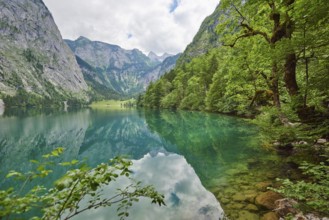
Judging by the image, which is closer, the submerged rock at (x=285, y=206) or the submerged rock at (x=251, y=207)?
the submerged rock at (x=285, y=206)

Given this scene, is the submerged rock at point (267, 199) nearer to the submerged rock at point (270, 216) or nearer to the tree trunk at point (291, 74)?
the submerged rock at point (270, 216)

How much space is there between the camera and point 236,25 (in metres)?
12.0

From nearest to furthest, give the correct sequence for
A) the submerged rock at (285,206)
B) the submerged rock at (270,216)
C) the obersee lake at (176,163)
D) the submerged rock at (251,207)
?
1. the submerged rock at (270,216)
2. the submerged rock at (285,206)
3. the submerged rock at (251,207)
4. the obersee lake at (176,163)

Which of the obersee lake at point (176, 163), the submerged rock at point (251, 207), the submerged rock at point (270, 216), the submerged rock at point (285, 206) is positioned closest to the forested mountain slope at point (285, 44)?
the submerged rock at point (285, 206)

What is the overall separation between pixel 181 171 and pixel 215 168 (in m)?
2.78

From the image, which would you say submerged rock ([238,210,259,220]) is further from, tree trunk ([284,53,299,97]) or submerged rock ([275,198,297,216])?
tree trunk ([284,53,299,97])

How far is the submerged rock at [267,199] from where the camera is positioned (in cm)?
972

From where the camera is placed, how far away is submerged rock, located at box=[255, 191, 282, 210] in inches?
383

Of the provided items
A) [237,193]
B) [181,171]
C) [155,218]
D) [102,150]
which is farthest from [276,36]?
[102,150]

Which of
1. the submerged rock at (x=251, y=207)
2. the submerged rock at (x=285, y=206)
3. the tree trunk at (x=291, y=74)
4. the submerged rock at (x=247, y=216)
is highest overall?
the tree trunk at (x=291, y=74)

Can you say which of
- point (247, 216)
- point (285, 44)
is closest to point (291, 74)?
point (285, 44)

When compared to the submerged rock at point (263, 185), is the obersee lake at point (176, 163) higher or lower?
lower

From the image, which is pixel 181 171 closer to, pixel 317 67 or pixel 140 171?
pixel 140 171

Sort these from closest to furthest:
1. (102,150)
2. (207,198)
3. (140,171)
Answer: (207,198)
(140,171)
(102,150)
